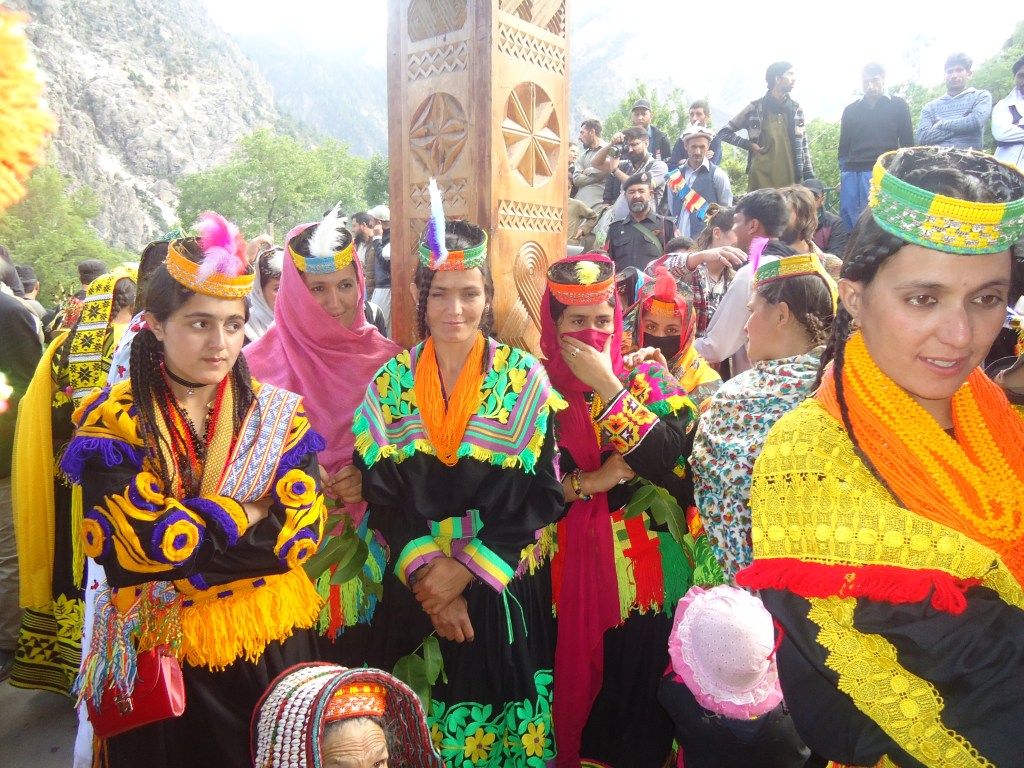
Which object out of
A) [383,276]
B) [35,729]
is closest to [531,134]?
[35,729]

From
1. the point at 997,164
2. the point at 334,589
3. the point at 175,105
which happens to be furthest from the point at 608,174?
the point at 175,105

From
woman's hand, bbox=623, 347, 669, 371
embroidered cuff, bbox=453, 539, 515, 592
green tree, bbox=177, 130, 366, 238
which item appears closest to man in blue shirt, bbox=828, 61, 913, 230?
woman's hand, bbox=623, 347, 669, 371

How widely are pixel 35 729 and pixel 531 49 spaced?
398cm

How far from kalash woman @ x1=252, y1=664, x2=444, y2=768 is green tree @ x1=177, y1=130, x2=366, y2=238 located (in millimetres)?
44611

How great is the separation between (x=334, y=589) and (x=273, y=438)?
0.68m

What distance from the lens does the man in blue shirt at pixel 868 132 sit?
6.73m

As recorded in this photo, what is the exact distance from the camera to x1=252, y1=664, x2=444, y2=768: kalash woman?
5.39 ft

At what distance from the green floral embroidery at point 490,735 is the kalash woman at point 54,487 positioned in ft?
6.63

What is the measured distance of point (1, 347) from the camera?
12.0 feet

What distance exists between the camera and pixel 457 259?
8.10 ft

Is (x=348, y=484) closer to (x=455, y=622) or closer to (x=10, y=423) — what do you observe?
(x=455, y=622)

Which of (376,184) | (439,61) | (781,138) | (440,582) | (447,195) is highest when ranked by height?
(376,184)

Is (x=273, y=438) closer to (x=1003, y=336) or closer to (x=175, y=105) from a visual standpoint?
(x=1003, y=336)

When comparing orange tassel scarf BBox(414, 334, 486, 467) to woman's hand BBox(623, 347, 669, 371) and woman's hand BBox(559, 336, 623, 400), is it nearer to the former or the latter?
woman's hand BBox(559, 336, 623, 400)
